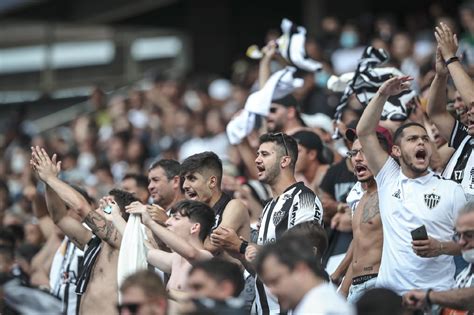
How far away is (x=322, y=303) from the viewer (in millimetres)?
7074

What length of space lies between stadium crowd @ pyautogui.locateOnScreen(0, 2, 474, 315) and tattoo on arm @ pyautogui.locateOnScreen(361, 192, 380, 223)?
0.04 feet

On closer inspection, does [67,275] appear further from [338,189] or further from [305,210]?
[305,210]

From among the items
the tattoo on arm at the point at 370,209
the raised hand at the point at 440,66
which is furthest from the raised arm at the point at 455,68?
Result: the tattoo on arm at the point at 370,209

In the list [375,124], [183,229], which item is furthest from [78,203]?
[375,124]

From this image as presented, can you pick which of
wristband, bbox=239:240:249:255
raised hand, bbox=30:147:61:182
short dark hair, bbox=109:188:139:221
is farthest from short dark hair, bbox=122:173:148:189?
wristband, bbox=239:240:249:255

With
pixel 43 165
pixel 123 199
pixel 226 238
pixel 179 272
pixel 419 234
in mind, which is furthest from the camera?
pixel 123 199

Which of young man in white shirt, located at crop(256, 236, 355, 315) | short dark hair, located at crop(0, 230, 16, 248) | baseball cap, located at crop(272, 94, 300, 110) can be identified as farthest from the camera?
short dark hair, located at crop(0, 230, 16, 248)

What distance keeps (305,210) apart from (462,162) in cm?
130

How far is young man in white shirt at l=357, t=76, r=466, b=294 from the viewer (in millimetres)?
8969

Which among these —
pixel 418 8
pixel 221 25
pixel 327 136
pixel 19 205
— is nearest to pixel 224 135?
pixel 19 205

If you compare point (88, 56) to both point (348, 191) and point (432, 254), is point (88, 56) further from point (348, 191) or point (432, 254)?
point (432, 254)

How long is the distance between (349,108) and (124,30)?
11756mm

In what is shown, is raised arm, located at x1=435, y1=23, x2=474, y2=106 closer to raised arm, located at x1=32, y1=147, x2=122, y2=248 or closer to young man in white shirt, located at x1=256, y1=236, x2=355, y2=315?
young man in white shirt, located at x1=256, y1=236, x2=355, y2=315

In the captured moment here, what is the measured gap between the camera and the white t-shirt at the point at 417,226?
29.5 feet
